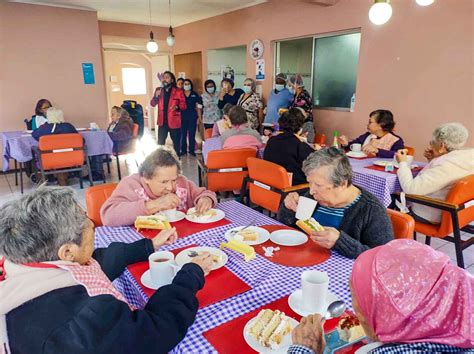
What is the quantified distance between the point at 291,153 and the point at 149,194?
5.20 ft

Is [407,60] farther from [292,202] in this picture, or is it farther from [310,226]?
[310,226]

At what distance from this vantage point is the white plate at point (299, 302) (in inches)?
40.2

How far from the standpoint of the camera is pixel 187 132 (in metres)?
7.44

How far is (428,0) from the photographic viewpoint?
111 inches

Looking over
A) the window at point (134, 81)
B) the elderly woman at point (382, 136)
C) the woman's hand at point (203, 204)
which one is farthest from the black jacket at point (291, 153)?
the window at point (134, 81)

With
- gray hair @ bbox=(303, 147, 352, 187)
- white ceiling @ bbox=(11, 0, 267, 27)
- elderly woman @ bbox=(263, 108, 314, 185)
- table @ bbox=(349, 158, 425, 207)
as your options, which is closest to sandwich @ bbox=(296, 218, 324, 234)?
gray hair @ bbox=(303, 147, 352, 187)

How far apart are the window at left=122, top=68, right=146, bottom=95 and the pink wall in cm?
860

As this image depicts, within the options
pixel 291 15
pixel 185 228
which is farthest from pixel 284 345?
pixel 291 15

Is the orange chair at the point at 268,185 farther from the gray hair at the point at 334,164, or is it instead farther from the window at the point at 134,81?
the window at the point at 134,81

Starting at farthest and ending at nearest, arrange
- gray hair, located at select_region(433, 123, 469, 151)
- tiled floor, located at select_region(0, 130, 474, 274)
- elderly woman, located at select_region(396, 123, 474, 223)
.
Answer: tiled floor, located at select_region(0, 130, 474, 274)
gray hair, located at select_region(433, 123, 469, 151)
elderly woman, located at select_region(396, 123, 474, 223)

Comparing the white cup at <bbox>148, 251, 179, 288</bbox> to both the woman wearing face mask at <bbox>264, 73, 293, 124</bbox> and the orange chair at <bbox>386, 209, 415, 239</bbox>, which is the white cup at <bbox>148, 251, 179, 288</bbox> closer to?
the orange chair at <bbox>386, 209, 415, 239</bbox>

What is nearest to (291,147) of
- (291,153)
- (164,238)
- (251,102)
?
(291,153)

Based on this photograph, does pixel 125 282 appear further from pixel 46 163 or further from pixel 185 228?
pixel 46 163

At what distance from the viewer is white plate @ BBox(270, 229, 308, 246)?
149 centimetres
